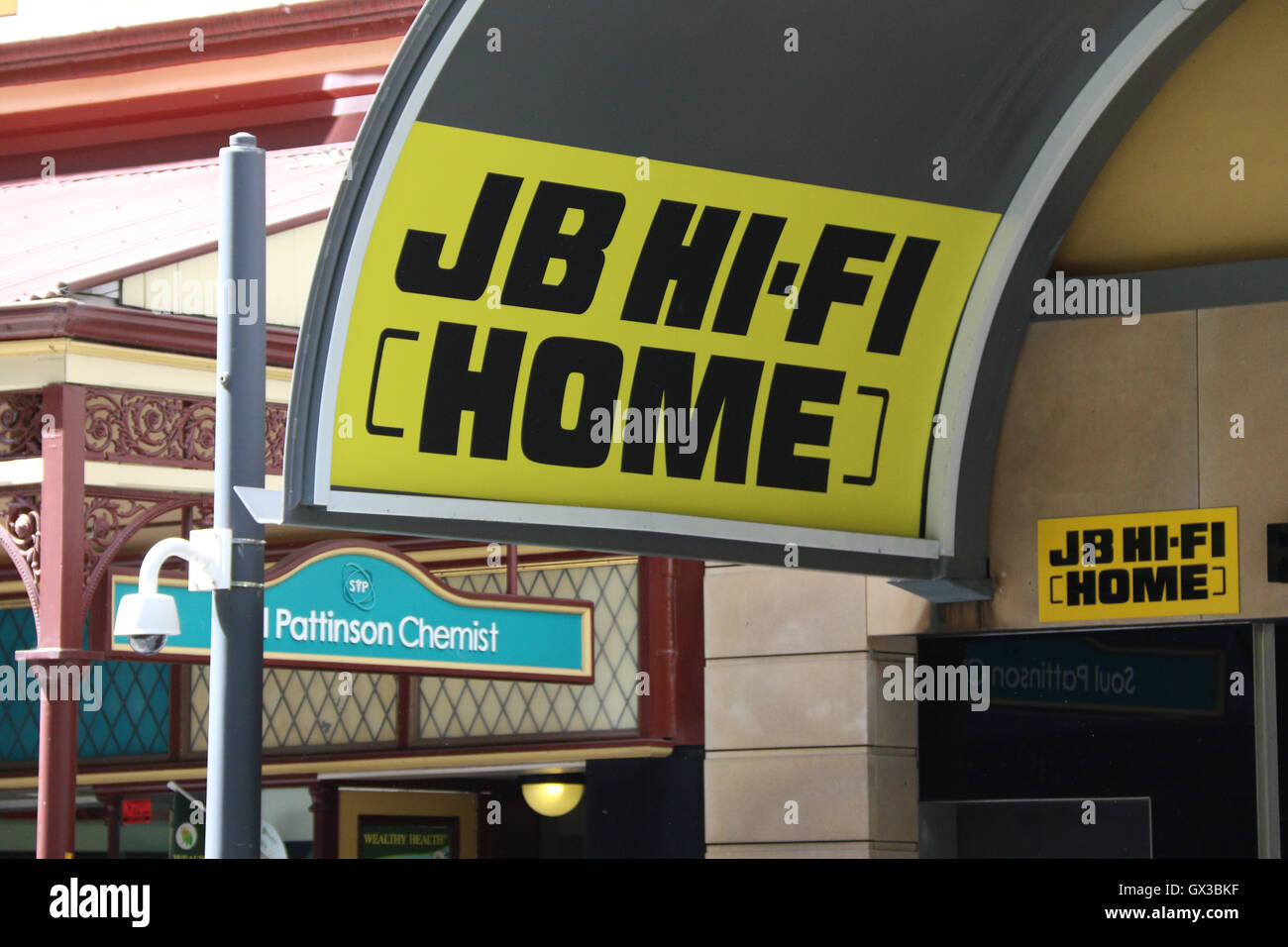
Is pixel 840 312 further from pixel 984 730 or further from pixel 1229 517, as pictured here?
pixel 984 730

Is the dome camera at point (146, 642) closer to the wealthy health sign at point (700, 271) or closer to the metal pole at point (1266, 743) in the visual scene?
the wealthy health sign at point (700, 271)

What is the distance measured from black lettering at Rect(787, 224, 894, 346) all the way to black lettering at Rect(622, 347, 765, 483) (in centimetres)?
28

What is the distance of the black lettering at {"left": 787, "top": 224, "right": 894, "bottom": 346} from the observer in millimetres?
7965

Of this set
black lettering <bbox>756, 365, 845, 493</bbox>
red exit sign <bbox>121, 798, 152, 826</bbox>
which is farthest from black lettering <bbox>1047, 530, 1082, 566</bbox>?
red exit sign <bbox>121, 798, 152, 826</bbox>

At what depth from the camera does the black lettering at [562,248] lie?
7184 mm

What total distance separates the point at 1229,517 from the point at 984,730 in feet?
7.56

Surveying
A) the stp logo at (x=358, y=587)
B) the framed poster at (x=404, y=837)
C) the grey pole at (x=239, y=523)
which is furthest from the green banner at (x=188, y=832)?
the grey pole at (x=239, y=523)

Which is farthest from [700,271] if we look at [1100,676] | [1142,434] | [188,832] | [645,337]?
[188,832]

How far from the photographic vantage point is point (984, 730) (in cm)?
1033

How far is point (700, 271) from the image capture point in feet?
25.2

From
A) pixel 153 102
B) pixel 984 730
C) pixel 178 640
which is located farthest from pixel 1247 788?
pixel 153 102

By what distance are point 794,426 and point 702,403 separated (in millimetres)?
514

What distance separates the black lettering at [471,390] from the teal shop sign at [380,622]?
2.54 meters

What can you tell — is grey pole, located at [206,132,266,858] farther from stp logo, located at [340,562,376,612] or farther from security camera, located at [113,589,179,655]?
stp logo, located at [340,562,376,612]
